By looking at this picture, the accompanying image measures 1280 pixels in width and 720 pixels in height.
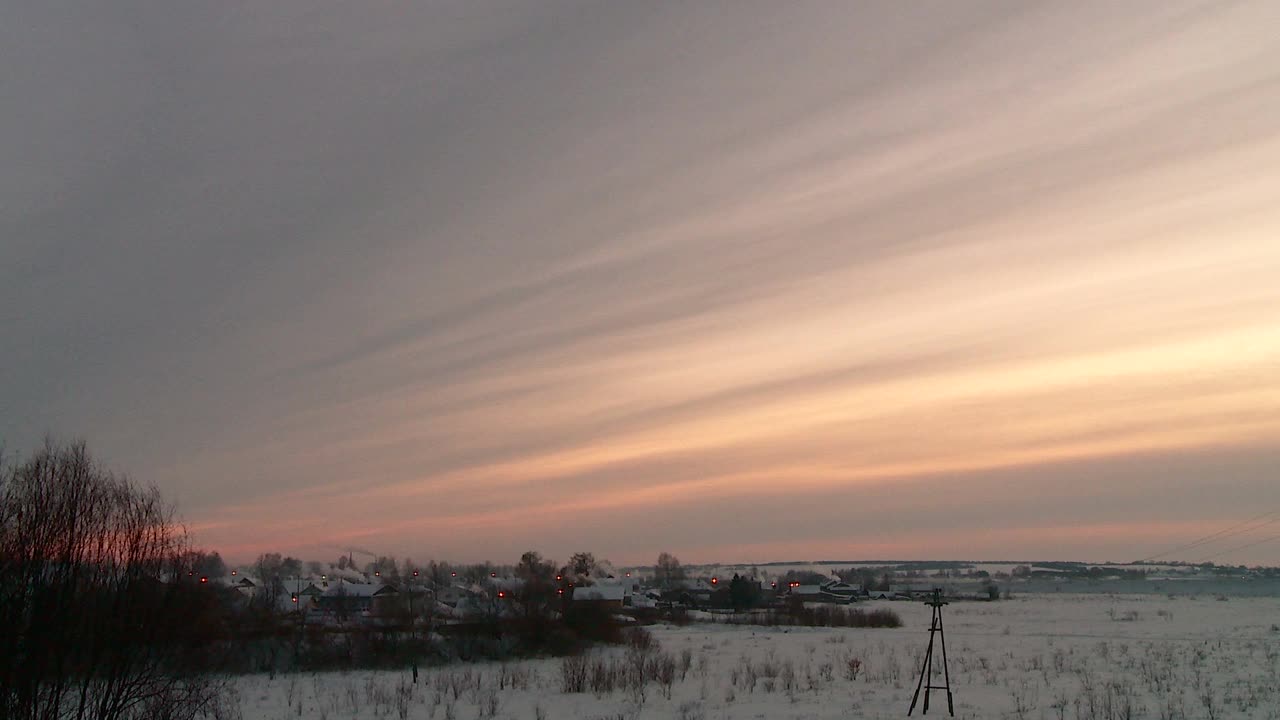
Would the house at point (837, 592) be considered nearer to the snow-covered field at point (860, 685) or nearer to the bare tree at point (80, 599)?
the snow-covered field at point (860, 685)

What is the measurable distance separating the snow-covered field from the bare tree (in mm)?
11371

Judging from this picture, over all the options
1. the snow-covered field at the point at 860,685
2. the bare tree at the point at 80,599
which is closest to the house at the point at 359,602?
the snow-covered field at the point at 860,685

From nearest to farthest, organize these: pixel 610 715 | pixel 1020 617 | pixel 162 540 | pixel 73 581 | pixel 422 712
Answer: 1. pixel 73 581
2. pixel 162 540
3. pixel 610 715
4. pixel 422 712
5. pixel 1020 617

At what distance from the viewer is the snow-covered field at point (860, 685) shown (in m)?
22.6

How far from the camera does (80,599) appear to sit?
13.5 meters

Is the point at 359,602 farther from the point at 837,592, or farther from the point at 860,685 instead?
the point at 837,592

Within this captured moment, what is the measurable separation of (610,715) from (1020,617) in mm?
61786

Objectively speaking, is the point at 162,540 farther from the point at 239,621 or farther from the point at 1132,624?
the point at 1132,624

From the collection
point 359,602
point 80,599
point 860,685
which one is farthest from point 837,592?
point 80,599

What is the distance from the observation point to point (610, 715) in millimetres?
22984

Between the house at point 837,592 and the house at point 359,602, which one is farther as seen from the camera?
the house at point 837,592

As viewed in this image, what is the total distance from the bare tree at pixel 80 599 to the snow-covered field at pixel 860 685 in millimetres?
11371

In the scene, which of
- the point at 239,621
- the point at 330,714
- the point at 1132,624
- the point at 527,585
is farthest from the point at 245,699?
the point at 1132,624

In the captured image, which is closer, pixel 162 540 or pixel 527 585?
pixel 162 540
